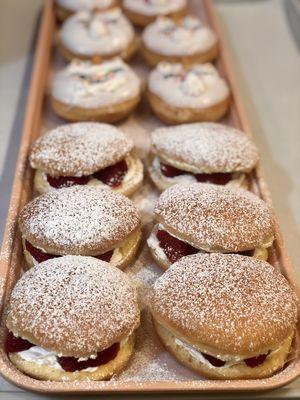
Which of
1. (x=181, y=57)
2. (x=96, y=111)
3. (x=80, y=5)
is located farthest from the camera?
(x=80, y=5)

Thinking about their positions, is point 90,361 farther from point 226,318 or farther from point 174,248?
point 174,248

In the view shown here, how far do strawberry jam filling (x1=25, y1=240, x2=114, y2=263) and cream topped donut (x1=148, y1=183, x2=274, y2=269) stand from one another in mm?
154

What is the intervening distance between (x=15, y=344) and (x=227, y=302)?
573mm

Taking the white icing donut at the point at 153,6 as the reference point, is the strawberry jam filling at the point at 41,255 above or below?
below

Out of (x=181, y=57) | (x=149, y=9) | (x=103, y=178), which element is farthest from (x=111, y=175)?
(x=149, y=9)

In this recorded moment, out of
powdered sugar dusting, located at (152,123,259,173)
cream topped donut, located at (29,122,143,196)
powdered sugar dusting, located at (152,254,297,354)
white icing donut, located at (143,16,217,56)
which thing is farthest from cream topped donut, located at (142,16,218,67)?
powdered sugar dusting, located at (152,254,297,354)

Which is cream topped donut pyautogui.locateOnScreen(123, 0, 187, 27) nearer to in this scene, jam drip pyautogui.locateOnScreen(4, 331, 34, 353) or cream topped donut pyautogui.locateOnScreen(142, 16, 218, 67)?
cream topped donut pyautogui.locateOnScreen(142, 16, 218, 67)

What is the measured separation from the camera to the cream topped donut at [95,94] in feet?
8.14

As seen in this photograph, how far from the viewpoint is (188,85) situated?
2.51 meters

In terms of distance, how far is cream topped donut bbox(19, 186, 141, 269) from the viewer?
69.7 inches

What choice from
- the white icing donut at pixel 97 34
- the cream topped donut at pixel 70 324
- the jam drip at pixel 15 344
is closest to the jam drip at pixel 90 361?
the cream topped donut at pixel 70 324

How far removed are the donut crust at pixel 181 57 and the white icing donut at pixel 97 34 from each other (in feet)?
0.37

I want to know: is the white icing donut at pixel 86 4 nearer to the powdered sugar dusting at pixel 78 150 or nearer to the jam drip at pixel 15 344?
the powdered sugar dusting at pixel 78 150

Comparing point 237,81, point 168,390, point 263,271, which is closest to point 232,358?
point 168,390
